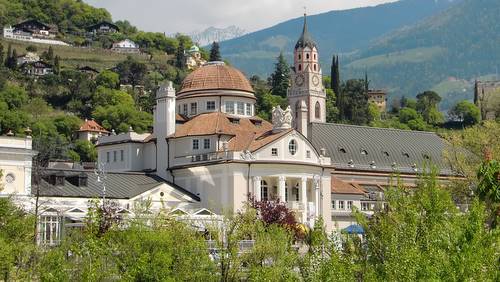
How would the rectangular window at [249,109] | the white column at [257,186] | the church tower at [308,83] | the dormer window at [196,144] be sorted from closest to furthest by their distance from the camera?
the white column at [257,186] < the dormer window at [196,144] < the rectangular window at [249,109] < the church tower at [308,83]

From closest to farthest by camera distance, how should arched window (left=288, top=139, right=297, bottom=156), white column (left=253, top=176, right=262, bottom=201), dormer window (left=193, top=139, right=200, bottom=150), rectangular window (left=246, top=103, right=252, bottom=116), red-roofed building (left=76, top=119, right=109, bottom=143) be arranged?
white column (left=253, top=176, right=262, bottom=201) → arched window (left=288, top=139, right=297, bottom=156) → dormer window (left=193, top=139, right=200, bottom=150) → rectangular window (left=246, top=103, right=252, bottom=116) → red-roofed building (left=76, top=119, right=109, bottom=143)

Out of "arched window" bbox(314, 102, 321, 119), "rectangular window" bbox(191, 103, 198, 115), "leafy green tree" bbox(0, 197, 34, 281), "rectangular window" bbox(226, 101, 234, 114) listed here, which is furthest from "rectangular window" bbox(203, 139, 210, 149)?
"arched window" bbox(314, 102, 321, 119)

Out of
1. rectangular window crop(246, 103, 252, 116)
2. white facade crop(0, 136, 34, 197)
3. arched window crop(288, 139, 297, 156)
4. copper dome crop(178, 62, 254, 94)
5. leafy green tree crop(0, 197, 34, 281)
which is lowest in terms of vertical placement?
leafy green tree crop(0, 197, 34, 281)

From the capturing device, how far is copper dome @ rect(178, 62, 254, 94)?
334 feet

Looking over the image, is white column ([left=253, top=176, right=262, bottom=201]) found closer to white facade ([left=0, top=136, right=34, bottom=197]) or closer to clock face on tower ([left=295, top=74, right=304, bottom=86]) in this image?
white facade ([left=0, top=136, right=34, bottom=197])

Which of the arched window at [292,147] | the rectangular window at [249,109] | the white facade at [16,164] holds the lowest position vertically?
the white facade at [16,164]

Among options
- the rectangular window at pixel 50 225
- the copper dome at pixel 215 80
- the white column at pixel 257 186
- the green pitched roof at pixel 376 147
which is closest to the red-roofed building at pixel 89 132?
the green pitched roof at pixel 376 147

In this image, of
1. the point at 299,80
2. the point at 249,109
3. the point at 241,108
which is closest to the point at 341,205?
the point at 249,109

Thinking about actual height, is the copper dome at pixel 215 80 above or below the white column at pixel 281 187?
above

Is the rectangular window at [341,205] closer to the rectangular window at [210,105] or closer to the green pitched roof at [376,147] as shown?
the green pitched roof at [376,147]

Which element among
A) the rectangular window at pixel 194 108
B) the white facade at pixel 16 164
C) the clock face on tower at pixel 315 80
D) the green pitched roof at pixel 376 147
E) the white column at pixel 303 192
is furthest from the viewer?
the clock face on tower at pixel 315 80

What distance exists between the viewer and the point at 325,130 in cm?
12594

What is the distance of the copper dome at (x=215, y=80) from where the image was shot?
101662 mm

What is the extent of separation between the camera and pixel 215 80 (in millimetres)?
101938
